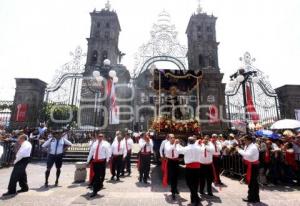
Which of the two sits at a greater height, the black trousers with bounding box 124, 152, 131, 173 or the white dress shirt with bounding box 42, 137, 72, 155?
the white dress shirt with bounding box 42, 137, 72, 155

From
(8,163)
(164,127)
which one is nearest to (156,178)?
(164,127)

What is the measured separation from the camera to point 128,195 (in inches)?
268

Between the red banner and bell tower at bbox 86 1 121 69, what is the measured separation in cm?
2125

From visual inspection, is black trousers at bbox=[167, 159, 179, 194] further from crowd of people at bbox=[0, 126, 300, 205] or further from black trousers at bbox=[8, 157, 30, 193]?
black trousers at bbox=[8, 157, 30, 193]

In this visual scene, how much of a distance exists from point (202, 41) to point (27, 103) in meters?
32.2

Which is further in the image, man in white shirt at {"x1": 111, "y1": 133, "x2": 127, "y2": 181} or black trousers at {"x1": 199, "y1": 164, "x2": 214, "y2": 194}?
man in white shirt at {"x1": 111, "y1": 133, "x2": 127, "y2": 181}

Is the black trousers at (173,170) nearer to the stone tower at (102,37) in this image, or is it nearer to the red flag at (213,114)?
the red flag at (213,114)

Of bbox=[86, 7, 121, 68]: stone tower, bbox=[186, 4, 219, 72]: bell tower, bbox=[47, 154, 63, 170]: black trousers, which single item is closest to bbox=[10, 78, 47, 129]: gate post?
bbox=[47, 154, 63, 170]: black trousers

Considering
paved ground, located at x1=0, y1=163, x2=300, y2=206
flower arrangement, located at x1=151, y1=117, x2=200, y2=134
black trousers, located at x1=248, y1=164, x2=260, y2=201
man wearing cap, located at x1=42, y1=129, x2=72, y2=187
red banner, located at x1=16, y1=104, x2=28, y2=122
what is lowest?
paved ground, located at x1=0, y1=163, x2=300, y2=206

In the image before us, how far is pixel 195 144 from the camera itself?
21.0 ft

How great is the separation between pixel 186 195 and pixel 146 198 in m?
1.45

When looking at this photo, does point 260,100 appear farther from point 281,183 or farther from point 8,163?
point 8,163

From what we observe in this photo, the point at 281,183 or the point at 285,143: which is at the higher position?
the point at 285,143

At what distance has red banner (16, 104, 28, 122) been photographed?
16359 mm
